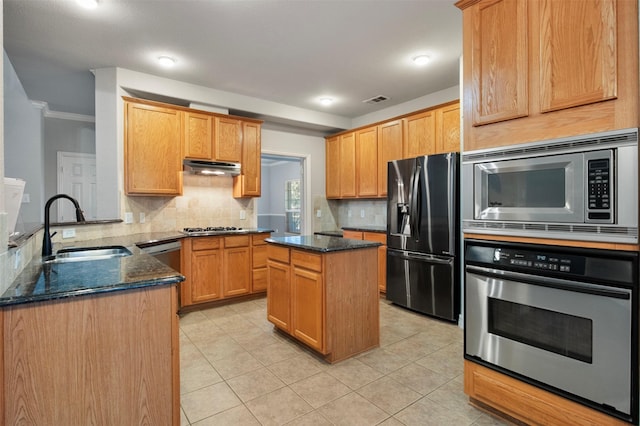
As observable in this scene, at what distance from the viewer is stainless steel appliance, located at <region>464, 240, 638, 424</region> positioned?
1.40 m

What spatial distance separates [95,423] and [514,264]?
2.09 meters

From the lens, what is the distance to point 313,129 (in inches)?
223

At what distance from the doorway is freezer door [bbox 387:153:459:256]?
4647 millimetres

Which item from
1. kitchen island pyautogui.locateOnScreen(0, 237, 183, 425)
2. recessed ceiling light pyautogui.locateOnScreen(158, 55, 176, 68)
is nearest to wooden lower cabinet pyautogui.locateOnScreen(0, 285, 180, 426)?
kitchen island pyautogui.locateOnScreen(0, 237, 183, 425)

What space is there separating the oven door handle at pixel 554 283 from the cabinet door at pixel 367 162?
302 cm

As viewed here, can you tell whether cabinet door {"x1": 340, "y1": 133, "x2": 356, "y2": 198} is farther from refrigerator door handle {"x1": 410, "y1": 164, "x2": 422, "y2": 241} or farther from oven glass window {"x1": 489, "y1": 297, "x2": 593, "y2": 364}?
oven glass window {"x1": 489, "y1": 297, "x2": 593, "y2": 364}

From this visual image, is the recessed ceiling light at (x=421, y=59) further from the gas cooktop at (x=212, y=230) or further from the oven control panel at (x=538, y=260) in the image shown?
the gas cooktop at (x=212, y=230)

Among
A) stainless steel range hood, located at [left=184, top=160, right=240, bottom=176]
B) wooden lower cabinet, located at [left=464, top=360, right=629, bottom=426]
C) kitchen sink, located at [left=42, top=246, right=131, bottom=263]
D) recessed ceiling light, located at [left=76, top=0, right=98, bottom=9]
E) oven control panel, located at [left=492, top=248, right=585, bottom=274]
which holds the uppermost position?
recessed ceiling light, located at [left=76, top=0, right=98, bottom=9]

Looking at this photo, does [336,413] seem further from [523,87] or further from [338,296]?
[523,87]

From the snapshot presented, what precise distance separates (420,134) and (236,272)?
295 centimetres

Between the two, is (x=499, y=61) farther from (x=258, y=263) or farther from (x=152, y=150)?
(x=152, y=150)

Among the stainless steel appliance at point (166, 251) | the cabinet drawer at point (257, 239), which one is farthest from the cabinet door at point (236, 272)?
the stainless steel appliance at point (166, 251)

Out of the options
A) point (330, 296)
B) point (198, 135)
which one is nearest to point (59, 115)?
point (198, 135)

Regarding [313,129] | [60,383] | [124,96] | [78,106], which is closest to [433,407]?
[60,383]
